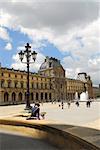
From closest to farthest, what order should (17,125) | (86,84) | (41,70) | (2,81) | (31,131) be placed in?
1. (31,131)
2. (17,125)
3. (2,81)
4. (41,70)
5. (86,84)

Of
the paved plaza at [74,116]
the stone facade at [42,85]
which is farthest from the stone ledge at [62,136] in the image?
the stone facade at [42,85]

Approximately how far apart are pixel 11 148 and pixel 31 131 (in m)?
2.64

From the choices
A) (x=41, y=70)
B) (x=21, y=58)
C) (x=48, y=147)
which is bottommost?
(x=48, y=147)

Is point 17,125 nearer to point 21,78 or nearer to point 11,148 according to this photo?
point 11,148

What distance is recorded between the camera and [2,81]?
92.3 metres

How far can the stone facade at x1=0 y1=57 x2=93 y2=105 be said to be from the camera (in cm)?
9369

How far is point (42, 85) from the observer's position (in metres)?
115

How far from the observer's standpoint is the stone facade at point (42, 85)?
9369 centimetres

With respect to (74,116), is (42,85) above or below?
above

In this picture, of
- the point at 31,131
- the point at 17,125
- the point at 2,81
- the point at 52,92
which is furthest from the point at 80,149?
the point at 52,92

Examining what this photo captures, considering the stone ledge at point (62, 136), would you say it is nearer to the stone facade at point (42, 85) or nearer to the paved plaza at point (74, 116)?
the paved plaza at point (74, 116)

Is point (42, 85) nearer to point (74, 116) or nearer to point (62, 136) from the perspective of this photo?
point (74, 116)

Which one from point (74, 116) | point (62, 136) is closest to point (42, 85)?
point (74, 116)

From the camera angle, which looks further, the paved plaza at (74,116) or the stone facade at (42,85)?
the stone facade at (42,85)
